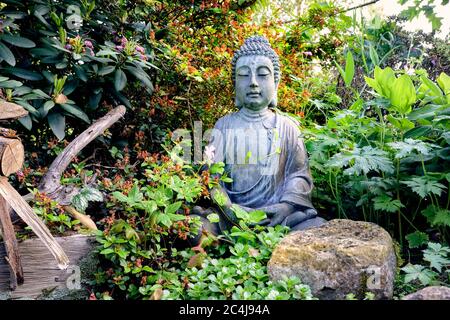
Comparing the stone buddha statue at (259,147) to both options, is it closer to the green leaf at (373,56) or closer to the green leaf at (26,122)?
the green leaf at (373,56)

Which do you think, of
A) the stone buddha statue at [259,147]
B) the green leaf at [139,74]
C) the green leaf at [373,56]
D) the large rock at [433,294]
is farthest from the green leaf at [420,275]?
the green leaf at [139,74]

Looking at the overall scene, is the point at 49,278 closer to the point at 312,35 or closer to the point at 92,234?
the point at 92,234

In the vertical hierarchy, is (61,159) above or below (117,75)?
below

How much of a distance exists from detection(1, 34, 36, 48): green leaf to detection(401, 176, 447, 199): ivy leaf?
2.76m

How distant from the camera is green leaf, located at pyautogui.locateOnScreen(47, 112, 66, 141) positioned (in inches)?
151

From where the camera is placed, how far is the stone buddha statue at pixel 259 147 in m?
3.96

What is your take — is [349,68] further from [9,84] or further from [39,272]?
[39,272]

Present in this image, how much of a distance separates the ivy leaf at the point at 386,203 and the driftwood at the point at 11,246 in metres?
2.24

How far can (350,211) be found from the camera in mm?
4246

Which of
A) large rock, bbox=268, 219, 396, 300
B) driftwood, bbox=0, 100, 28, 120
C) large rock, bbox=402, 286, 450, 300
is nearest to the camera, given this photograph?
large rock, bbox=402, 286, 450, 300

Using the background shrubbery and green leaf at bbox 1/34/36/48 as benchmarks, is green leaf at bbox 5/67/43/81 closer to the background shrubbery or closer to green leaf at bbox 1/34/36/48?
the background shrubbery

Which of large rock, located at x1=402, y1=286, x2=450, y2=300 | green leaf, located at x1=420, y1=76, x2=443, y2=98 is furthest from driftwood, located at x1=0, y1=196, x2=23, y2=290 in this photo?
green leaf, located at x1=420, y1=76, x2=443, y2=98

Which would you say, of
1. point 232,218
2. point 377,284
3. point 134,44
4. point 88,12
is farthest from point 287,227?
point 88,12

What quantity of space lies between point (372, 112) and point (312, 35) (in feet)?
3.49
